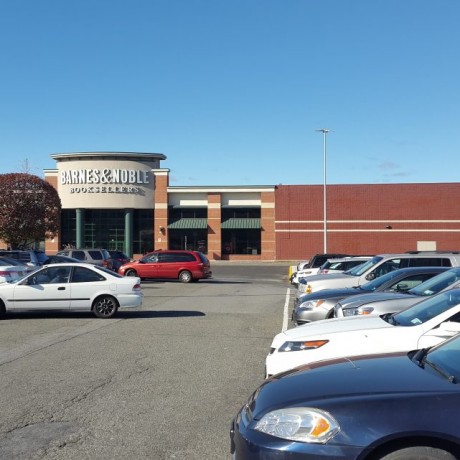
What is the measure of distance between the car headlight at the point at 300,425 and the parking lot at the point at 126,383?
1664 millimetres

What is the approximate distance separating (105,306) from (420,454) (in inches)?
478

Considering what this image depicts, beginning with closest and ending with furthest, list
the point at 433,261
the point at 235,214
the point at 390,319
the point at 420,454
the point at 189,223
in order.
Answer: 1. the point at 420,454
2. the point at 390,319
3. the point at 433,261
4. the point at 189,223
5. the point at 235,214

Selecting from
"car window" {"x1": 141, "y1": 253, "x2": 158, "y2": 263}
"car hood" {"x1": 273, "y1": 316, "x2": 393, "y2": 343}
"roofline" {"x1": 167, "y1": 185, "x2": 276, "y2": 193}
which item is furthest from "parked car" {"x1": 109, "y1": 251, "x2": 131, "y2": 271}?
"car hood" {"x1": 273, "y1": 316, "x2": 393, "y2": 343}

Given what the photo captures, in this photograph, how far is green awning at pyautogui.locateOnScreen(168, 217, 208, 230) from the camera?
63.4 meters

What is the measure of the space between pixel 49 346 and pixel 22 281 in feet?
15.1

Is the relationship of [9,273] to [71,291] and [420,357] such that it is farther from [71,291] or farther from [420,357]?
[420,357]

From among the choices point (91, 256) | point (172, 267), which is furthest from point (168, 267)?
point (91, 256)

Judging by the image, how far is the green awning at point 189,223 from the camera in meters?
63.4

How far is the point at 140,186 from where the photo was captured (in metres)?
63.3

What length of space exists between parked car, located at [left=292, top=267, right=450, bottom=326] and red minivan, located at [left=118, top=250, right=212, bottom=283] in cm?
2020

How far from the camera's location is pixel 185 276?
3167cm

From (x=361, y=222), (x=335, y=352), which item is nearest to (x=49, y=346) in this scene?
(x=335, y=352)

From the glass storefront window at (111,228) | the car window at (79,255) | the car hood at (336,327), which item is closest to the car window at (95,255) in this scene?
the car window at (79,255)

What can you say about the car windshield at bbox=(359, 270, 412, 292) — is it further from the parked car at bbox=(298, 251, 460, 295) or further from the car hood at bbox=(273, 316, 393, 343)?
the car hood at bbox=(273, 316, 393, 343)
